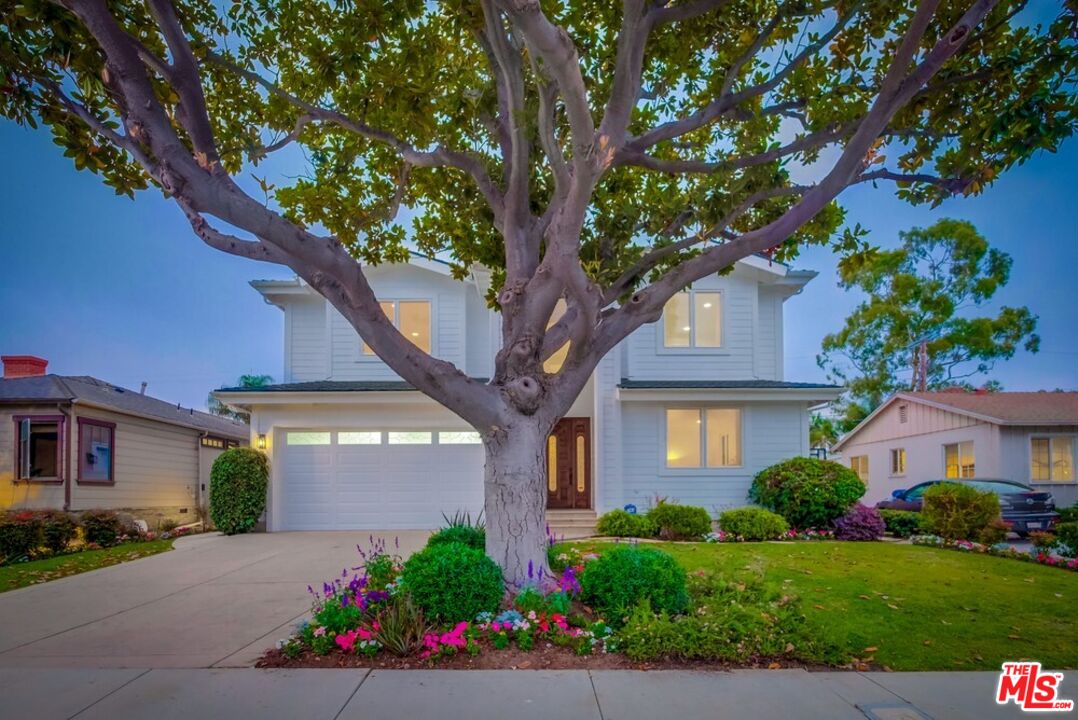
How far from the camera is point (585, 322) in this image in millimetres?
6426

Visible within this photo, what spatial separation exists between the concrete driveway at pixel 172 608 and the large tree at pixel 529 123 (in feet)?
8.88

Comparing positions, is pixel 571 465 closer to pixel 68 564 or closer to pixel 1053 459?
pixel 68 564

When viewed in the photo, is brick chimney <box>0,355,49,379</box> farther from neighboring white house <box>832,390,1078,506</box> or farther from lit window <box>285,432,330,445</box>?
neighboring white house <box>832,390,1078,506</box>

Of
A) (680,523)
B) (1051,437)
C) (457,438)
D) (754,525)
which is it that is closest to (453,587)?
(680,523)

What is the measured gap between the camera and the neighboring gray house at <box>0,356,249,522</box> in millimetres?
15336

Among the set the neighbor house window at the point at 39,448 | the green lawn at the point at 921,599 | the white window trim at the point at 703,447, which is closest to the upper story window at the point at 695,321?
the white window trim at the point at 703,447

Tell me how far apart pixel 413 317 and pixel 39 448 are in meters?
9.72

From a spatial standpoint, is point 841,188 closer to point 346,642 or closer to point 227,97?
point 346,642

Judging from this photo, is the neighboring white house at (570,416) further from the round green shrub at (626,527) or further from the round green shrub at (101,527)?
the round green shrub at (101,527)

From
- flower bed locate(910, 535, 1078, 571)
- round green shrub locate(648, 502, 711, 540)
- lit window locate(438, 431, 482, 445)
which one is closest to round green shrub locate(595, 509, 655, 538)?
round green shrub locate(648, 502, 711, 540)

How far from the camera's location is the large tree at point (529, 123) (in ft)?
18.1

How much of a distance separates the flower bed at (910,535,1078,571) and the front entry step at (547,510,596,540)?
6267 millimetres

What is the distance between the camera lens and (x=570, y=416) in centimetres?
Answer: 1596

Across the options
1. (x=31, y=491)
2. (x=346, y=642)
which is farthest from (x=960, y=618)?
(x=31, y=491)
